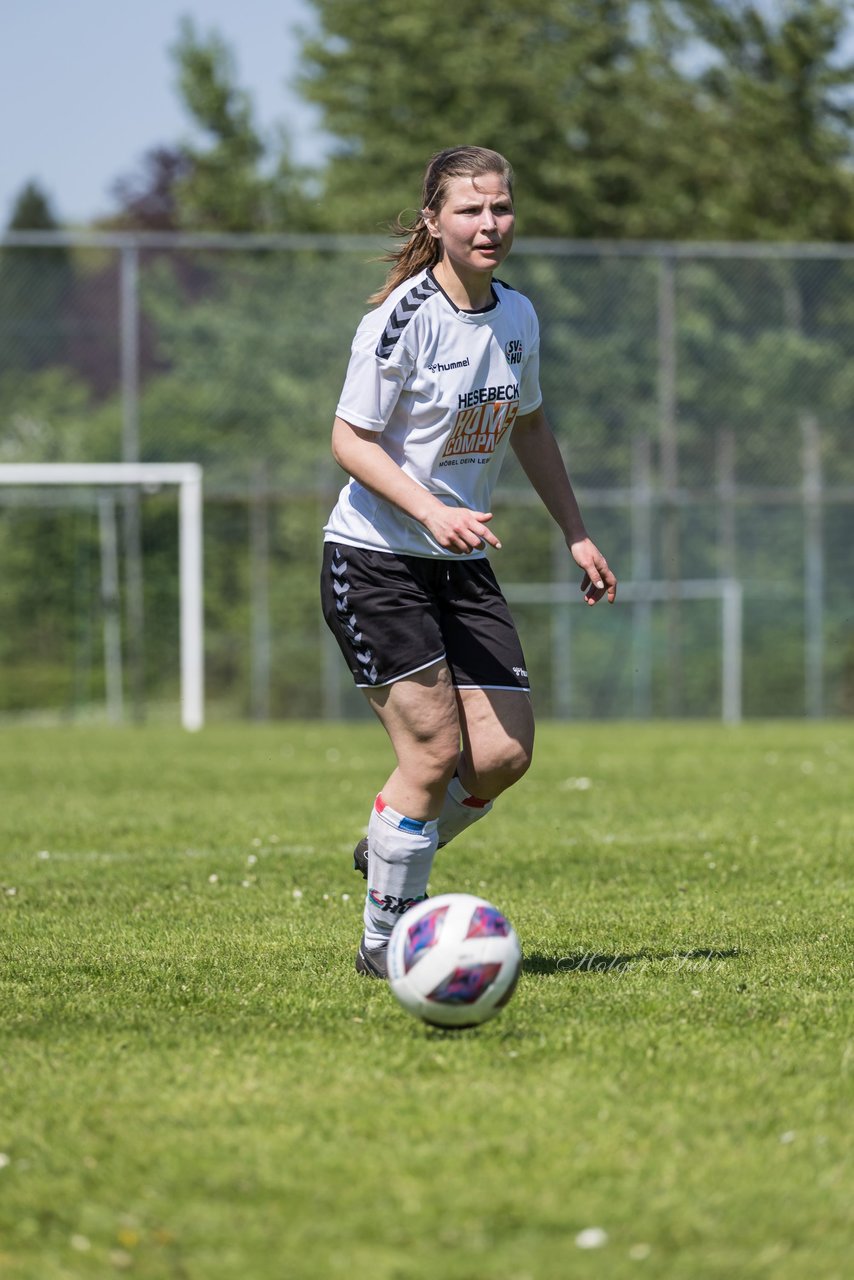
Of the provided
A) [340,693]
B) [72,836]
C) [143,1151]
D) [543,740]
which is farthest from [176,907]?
[340,693]

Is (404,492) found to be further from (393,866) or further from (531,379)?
(393,866)

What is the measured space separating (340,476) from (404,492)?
1613 centimetres

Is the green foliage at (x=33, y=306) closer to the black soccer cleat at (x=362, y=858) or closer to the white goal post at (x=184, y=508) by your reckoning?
the white goal post at (x=184, y=508)

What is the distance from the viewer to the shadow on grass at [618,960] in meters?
5.01

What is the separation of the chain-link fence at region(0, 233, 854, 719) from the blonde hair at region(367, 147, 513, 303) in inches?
602

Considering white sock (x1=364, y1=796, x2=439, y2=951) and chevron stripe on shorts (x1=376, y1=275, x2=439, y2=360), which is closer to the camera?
chevron stripe on shorts (x1=376, y1=275, x2=439, y2=360)

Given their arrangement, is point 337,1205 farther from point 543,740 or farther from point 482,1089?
point 543,740

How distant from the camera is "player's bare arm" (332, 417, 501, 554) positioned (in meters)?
4.56

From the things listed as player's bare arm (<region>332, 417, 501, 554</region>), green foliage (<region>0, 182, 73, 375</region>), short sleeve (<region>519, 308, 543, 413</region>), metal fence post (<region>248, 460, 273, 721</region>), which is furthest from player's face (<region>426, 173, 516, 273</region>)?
green foliage (<region>0, 182, 73, 375</region>)

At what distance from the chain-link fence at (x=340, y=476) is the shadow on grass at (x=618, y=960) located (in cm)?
1507

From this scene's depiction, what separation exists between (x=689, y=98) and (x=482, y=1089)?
98.8 feet

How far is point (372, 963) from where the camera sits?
4.97 m

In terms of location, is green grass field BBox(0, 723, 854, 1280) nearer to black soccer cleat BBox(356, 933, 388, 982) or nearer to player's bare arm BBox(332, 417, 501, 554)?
black soccer cleat BBox(356, 933, 388, 982)

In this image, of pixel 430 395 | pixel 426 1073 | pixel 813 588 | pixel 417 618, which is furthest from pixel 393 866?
pixel 813 588
